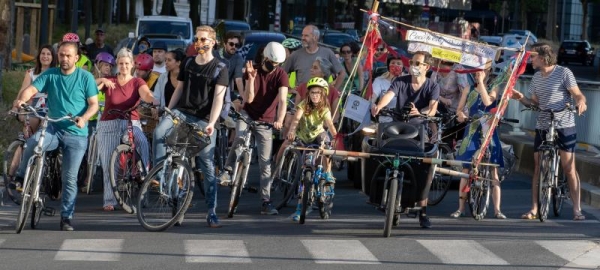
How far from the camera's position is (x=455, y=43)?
1407 centimetres

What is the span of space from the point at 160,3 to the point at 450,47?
170ft

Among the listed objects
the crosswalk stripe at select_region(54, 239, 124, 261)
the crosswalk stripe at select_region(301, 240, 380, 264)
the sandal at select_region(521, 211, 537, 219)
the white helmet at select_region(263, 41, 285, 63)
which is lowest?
the crosswalk stripe at select_region(54, 239, 124, 261)

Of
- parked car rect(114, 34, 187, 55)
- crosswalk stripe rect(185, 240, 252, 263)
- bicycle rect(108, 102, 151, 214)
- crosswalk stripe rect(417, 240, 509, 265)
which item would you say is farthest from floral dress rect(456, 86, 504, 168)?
parked car rect(114, 34, 187, 55)

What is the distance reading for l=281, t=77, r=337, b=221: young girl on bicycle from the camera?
537 inches

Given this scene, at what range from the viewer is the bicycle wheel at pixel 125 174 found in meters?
13.9

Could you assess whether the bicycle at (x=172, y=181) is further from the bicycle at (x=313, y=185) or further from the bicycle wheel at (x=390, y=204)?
the bicycle wheel at (x=390, y=204)

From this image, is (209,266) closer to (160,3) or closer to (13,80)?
(13,80)

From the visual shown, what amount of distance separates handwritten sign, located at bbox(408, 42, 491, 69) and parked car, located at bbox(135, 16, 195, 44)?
25326mm

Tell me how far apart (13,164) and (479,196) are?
462 cm

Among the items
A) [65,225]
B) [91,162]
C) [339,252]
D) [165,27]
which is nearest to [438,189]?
[91,162]

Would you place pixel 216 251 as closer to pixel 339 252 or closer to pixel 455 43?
pixel 339 252

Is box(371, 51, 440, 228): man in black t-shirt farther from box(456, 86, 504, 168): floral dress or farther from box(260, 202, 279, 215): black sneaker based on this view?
box(260, 202, 279, 215): black sneaker

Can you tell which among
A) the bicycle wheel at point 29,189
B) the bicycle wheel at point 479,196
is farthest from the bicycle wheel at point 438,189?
the bicycle wheel at point 29,189

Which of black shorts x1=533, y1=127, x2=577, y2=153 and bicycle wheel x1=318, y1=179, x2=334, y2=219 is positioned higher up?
black shorts x1=533, y1=127, x2=577, y2=153
